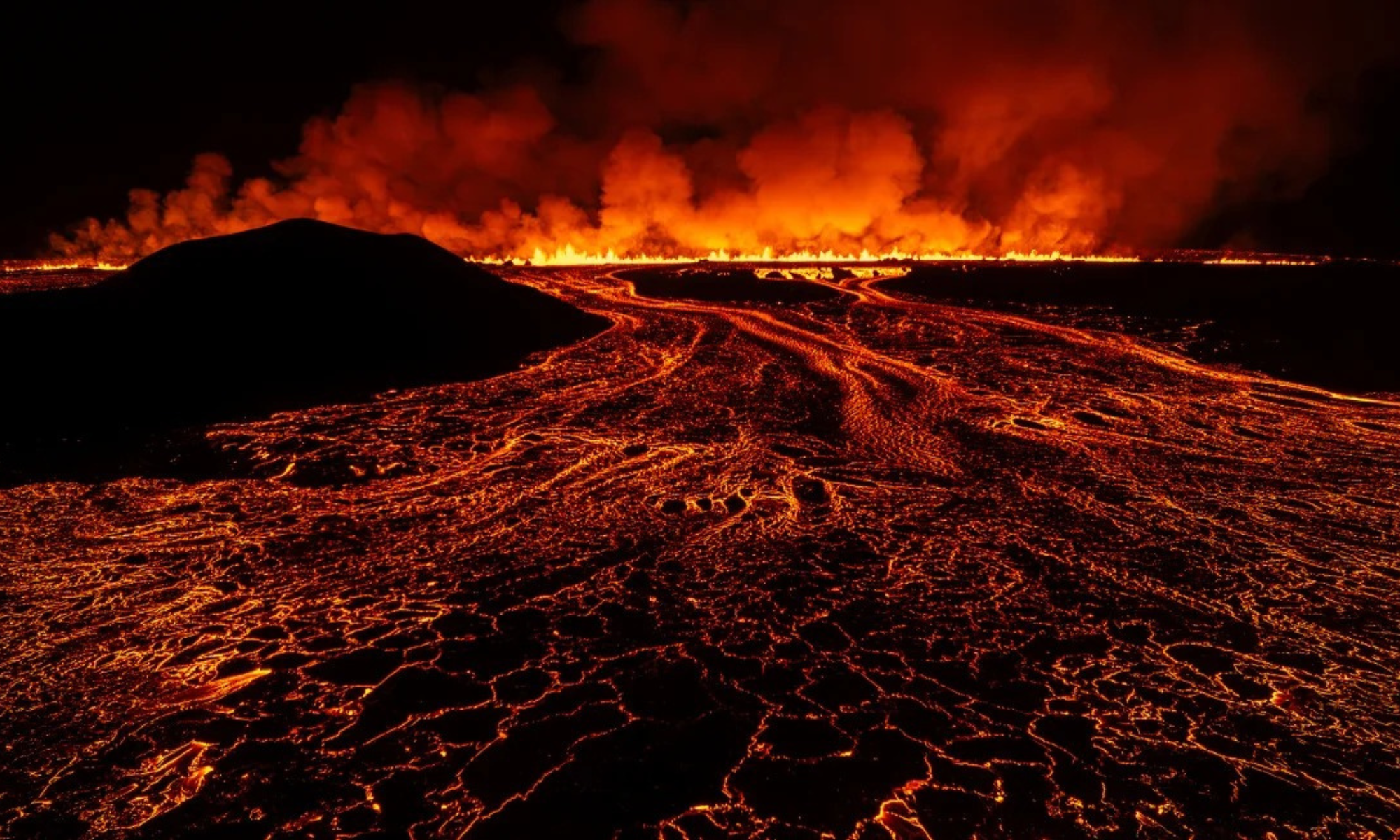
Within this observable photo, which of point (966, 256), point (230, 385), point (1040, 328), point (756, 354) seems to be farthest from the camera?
point (966, 256)

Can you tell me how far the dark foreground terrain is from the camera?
11.0 ft

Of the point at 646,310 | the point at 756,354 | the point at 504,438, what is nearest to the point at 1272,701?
the point at 504,438

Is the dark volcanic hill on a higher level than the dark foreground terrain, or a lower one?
higher

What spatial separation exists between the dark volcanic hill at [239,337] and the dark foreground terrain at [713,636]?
2344mm

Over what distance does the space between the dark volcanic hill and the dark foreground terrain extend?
2.34m

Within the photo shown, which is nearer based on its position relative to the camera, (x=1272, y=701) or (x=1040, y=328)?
(x=1272, y=701)

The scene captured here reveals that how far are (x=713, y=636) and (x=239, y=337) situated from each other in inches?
453

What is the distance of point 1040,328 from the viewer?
1845 centimetres

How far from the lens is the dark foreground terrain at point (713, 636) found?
3.35 m

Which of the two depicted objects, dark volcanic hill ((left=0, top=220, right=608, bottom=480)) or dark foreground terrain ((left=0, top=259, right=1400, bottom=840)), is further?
dark volcanic hill ((left=0, top=220, right=608, bottom=480))

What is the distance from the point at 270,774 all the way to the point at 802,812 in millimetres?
2749

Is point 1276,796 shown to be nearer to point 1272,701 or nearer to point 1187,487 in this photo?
point 1272,701

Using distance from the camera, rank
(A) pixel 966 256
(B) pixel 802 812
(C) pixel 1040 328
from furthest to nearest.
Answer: (A) pixel 966 256 < (C) pixel 1040 328 < (B) pixel 802 812

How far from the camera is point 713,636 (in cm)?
466
